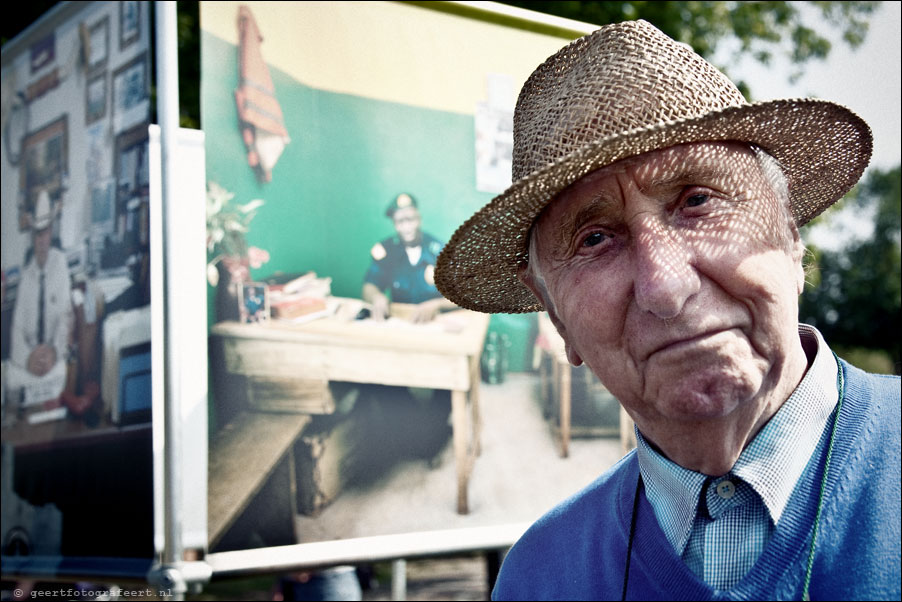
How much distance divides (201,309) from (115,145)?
0.71 metres

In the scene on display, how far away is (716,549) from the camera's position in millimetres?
1312

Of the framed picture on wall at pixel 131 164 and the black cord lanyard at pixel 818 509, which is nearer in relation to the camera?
the black cord lanyard at pixel 818 509

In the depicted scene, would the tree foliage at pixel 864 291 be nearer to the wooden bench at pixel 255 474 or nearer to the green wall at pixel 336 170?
the green wall at pixel 336 170

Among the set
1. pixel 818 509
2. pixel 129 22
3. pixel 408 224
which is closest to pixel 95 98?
pixel 129 22

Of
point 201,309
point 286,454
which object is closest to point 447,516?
point 286,454

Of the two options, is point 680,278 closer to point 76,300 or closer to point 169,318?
point 169,318

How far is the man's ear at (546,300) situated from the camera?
1.59 meters

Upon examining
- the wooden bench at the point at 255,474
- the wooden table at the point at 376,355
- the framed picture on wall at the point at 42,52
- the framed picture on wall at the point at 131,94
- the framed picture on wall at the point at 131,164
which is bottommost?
the wooden bench at the point at 255,474

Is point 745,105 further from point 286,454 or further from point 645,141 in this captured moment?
point 286,454

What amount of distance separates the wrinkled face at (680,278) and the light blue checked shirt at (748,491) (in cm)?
11

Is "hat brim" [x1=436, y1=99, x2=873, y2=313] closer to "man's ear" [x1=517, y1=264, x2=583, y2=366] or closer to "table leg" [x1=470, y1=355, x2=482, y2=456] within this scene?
"man's ear" [x1=517, y1=264, x2=583, y2=366]

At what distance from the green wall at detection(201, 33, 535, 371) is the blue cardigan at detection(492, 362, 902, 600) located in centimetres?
179

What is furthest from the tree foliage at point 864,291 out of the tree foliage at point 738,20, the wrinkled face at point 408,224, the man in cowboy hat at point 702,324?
the man in cowboy hat at point 702,324

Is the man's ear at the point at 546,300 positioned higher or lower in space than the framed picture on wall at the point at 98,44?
lower
